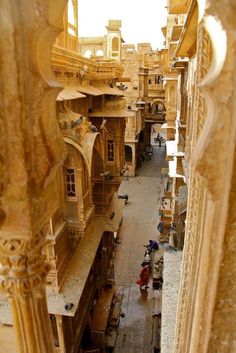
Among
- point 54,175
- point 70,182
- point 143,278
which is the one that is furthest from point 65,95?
point 143,278

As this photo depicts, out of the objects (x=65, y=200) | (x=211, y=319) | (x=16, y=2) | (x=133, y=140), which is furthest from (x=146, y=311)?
(x=133, y=140)

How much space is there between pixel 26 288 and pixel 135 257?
1012 cm

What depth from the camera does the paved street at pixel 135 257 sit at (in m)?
8.30

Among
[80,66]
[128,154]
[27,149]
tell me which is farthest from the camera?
[128,154]

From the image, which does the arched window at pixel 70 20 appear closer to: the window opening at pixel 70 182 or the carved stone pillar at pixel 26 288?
the window opening at pixel 70 182

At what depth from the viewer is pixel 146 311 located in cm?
913

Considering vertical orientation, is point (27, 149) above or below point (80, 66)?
below

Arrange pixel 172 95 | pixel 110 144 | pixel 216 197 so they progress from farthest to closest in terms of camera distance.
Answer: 1. pixel 172 95
2. pixel 110 144
3. pixel 216 197

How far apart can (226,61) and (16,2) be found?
0.88 meters

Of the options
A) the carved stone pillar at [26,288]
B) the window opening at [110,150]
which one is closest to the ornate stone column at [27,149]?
the carved stone pillar at [26,288]

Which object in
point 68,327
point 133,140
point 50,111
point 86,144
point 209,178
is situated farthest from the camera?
point 133,140

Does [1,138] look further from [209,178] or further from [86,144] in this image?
[86,144]

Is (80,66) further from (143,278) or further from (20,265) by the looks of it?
(20,265)

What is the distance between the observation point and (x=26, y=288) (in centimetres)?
190
